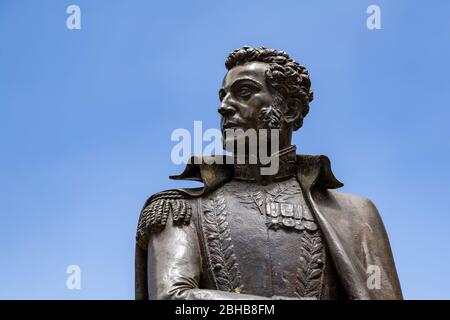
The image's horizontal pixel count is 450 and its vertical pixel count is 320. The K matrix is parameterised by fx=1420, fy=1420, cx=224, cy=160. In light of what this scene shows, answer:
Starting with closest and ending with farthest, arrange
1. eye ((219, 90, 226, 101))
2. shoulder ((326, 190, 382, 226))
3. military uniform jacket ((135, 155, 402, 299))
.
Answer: military uniform jacket ((135, 155, 402, 299)) → shoulder ((326, 190, 382, 226)) → eye ((219, 90, 226, 101))

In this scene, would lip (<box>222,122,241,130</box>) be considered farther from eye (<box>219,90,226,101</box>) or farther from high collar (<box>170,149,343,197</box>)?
eye (<box>219,90,226,101</box>)

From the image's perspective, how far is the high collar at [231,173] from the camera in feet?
51.2

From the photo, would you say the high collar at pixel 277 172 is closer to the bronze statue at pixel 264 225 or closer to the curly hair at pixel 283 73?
the bronze statue at pixel 264 225

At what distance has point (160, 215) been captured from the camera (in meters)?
15.1

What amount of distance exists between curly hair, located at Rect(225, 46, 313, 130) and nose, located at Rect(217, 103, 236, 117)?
1.78ft

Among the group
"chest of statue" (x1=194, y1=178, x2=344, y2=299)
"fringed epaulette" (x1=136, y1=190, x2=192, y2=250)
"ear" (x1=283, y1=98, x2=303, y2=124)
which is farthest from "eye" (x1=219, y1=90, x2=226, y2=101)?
"fringed epaulette" (x1=136, y1=190, x2=192, y2=250)

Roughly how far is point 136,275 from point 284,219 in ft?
5.71

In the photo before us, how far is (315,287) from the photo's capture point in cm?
1470

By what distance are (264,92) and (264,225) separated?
5.37 ft

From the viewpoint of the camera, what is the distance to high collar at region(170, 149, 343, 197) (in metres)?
15.6

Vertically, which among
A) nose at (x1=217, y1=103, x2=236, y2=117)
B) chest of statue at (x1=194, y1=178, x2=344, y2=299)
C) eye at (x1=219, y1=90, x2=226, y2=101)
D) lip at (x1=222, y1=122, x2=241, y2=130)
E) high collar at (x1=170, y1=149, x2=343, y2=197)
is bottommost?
chest of statue at (x1=194, y1=178, x2=344, y2=299)
